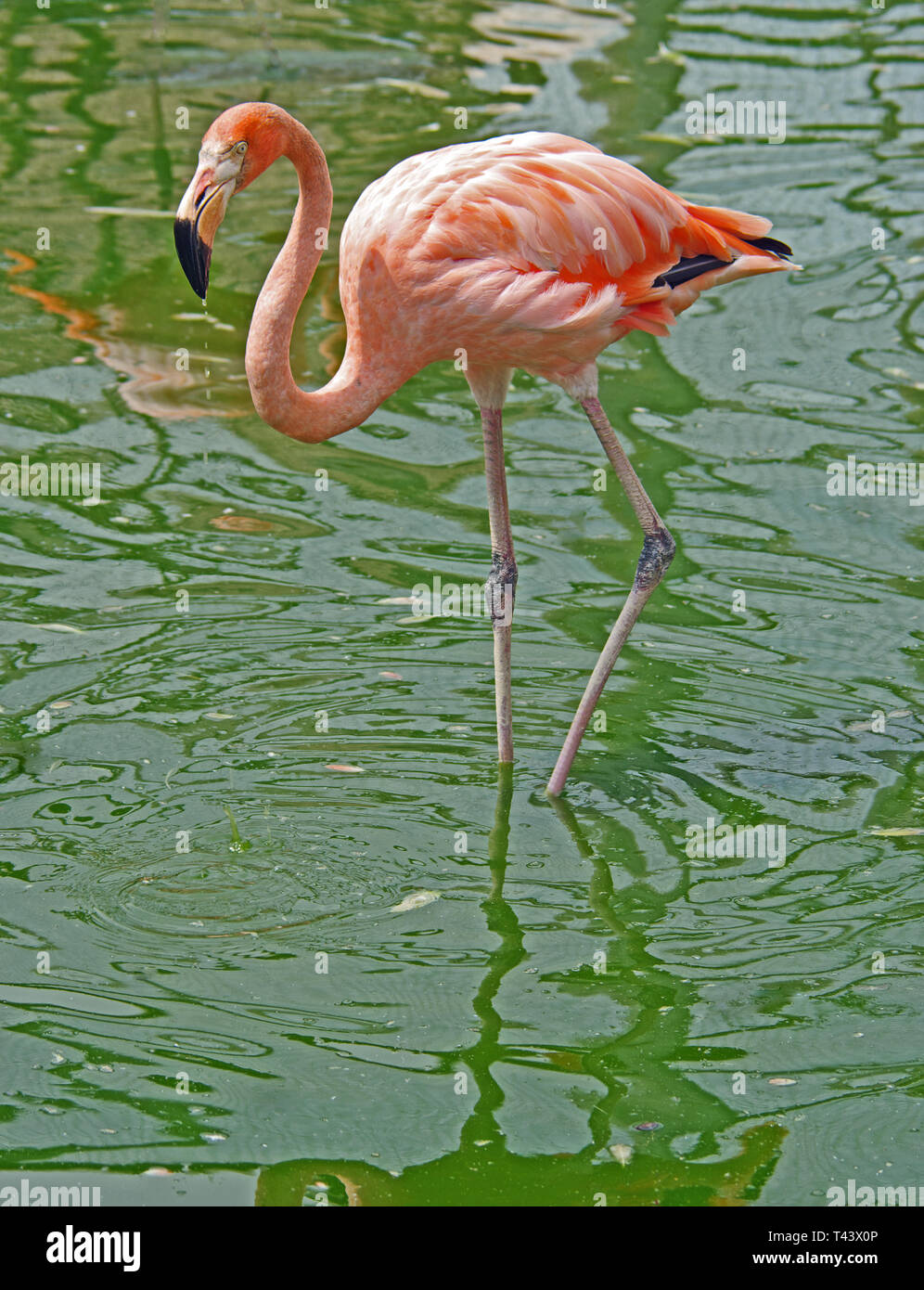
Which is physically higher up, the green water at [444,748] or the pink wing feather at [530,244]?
the pink wing feather at [530,244]

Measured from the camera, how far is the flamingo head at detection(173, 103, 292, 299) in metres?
4.32

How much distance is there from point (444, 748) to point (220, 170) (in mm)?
1961

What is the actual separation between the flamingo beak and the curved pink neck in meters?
0.22

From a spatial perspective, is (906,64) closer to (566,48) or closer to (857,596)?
(566,48)

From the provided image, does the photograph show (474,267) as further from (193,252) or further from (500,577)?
→ (500,577)

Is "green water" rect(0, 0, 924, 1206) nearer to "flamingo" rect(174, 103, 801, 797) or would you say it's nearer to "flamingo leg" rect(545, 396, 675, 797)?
"flamingo leg" rect(545, 396, 675, 797)

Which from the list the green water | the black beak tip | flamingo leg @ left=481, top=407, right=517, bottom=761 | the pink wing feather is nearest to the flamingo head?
the black beak tip

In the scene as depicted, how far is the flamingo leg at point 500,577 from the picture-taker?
5.26 metres

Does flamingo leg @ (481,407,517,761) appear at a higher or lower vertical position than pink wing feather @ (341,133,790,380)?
lower

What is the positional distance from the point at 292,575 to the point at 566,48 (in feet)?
22.3

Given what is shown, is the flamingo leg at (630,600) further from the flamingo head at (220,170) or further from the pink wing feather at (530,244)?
the flamingo head at (220,170)

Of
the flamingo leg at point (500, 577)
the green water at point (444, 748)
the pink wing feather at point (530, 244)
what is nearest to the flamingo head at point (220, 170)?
the pink wing feather at point (530, 244)

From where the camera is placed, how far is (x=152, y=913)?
458 centimetres

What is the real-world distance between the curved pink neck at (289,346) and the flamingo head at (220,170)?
93mm
